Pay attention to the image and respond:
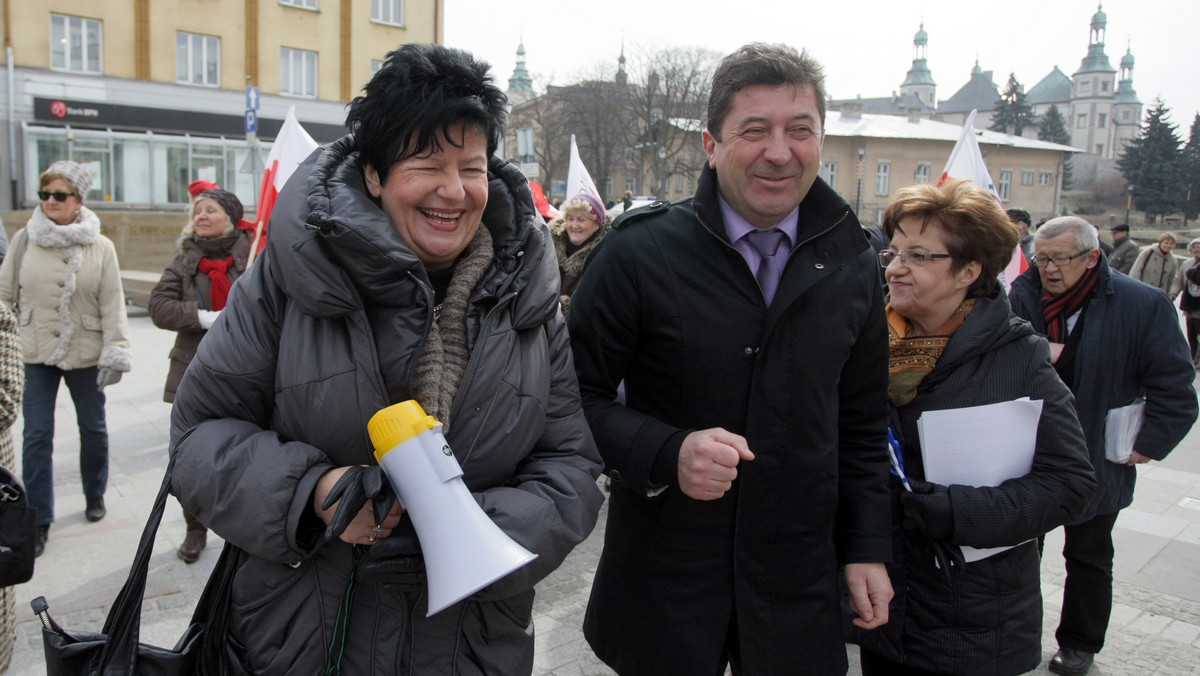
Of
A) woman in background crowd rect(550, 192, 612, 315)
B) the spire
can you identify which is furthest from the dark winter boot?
the spire

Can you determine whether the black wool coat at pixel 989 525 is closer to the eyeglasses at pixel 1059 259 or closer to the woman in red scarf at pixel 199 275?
the eyeglasses at pixel 1059 259

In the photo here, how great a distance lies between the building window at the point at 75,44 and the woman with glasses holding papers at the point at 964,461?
31037 mm

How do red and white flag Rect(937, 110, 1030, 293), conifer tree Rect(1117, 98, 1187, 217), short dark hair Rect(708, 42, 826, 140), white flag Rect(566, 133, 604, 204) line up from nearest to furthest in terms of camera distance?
1. short dark hair Rect(708, 42, 826, 140)
2. red and white flag Rect(937, 110, 1030, 293)
3. white flag Rect(566, 133, 604, 204)
4. conifer tree Rect(1117, 98, 1187, 217)

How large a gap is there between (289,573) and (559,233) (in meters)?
5.61

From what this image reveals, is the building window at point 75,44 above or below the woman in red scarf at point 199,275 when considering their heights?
above

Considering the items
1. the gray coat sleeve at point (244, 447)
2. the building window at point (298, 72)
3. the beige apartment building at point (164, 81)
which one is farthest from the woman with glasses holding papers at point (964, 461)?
the building window at point (298, 72)

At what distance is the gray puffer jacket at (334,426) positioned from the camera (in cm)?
164

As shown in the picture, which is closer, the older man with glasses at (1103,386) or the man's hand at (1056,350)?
the older man with glasses at (1103,386)

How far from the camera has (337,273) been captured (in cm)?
166

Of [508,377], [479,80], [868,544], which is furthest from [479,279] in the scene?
[868,544]

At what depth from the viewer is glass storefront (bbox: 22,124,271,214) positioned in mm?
25934

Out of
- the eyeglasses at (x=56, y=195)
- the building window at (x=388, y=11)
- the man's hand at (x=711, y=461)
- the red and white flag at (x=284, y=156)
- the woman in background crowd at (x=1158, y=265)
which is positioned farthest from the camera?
the building window at (x=388, y=11)

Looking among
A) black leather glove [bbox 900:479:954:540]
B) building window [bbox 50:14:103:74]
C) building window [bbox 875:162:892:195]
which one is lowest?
black leather glove [bbox 900:479:954:540]

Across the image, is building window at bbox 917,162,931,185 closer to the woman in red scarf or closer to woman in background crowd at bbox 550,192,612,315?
woman in background crowd at bbox 550,192,612,315
